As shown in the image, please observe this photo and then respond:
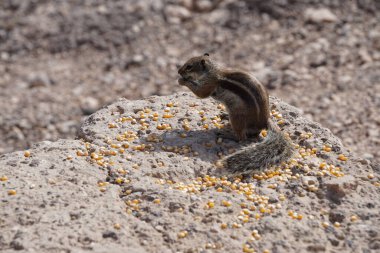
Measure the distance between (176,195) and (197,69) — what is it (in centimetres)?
144

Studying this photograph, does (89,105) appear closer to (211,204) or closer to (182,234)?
(211,204)

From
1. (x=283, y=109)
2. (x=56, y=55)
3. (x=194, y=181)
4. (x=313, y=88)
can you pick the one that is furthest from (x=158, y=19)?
(x=194, y=181)

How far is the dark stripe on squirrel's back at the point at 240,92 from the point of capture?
5.11m

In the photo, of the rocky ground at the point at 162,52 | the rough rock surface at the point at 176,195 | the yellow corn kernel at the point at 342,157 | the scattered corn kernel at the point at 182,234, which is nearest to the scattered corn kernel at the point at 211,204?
the rough rock surface at the point at 176,195

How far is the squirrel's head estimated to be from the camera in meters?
5.46

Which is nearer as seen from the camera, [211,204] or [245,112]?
[211,204]

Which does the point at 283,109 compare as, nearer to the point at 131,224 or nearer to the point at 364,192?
the point at 364,192

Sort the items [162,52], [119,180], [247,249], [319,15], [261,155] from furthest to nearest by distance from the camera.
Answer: [319,15]
[162,52]
[261,155]
[119,180]
[247,249]

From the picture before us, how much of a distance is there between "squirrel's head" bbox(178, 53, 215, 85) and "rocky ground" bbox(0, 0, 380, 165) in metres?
3.20

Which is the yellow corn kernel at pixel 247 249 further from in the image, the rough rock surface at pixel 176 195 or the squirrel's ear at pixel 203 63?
the squirrel's ear at pixel 203 63

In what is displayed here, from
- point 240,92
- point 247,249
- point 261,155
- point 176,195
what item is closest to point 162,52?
point 240,92

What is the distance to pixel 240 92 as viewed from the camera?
514cm

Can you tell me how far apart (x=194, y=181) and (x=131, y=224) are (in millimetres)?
701

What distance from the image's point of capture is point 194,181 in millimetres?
4770
